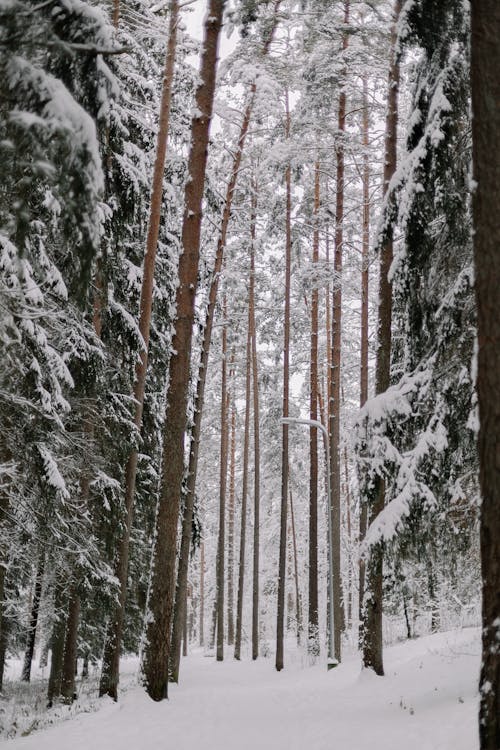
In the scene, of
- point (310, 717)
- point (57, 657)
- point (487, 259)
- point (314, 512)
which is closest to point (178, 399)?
point (310, 717)

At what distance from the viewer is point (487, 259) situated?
453 centimetres

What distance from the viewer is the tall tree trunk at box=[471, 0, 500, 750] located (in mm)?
4215

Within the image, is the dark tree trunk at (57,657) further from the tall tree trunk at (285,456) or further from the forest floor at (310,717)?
the tall tree trunk at (285,456)

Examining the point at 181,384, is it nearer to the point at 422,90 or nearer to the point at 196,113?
the point at 196,113

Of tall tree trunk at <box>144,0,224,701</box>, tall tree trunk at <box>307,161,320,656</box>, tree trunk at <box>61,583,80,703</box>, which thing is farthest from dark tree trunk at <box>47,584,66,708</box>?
tall tree trunk at <box>307,161,320,656</box>

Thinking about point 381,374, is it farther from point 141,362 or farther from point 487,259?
point 487,259

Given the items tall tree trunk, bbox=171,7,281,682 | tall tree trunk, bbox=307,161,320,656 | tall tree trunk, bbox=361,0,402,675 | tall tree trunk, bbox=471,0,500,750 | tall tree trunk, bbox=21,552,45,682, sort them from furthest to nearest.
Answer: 1. tall tree trunk, bbox=307,161,320,656
2. tall tree trunk, bbox=171,7,281,682
3. tall tree trunk, bbox=21,552,45,682
4. tall tree trunk, bbox=361,0,402,675
5. tall tree trunk, bbox=471,0,500,750

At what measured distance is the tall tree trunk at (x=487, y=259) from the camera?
13.8 feet

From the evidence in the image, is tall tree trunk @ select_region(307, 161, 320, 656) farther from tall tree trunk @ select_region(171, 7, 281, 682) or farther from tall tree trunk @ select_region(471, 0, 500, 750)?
tall tree trunk @ select_region(471, 0, 500, 750)

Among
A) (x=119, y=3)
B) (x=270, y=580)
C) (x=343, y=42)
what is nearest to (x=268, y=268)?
(x=343, y=42)

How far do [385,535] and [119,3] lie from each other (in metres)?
10.8

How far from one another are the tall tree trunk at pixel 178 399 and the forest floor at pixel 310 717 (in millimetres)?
846

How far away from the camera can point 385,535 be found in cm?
854

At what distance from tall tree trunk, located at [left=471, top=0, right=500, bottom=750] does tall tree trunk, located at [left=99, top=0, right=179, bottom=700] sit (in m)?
7.67
